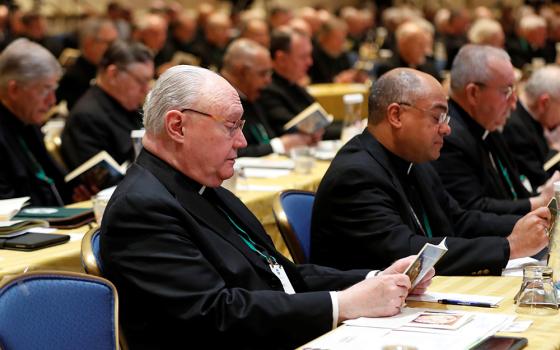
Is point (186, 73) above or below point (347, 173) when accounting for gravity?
above

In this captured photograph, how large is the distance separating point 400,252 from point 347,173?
36 centimetres

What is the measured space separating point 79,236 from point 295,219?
895 mm

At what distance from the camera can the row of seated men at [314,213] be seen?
2.59 m

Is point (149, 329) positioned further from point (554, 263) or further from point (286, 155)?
point (286, 155)

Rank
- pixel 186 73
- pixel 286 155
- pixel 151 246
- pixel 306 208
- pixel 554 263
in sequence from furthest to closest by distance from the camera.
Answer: pixel 286 155 → pixel 306 208 → pixel 554 263 → pixel 186 73 → pixel 151 246

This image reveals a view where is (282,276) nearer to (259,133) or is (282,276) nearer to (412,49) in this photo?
(259,133)

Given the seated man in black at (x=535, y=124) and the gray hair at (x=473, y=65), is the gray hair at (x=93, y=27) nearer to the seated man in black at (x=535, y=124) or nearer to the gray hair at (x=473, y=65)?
the seated man in black at (x=535, y=124)

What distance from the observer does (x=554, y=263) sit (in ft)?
9.90

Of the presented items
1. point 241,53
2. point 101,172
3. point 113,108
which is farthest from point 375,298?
point 241,53

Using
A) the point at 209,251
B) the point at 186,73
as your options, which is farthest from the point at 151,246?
the point at 186,73

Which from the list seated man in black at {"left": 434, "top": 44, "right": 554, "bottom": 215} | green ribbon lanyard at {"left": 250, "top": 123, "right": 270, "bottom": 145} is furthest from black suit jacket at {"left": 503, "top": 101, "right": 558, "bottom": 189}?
green ribbon lanyard at {"left": 250, "top": 123, "right": 270, "bottom": 145}

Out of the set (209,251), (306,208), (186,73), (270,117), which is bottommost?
(270,117)

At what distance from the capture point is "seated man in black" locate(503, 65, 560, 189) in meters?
6.04

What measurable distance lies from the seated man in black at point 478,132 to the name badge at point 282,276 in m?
1.75
